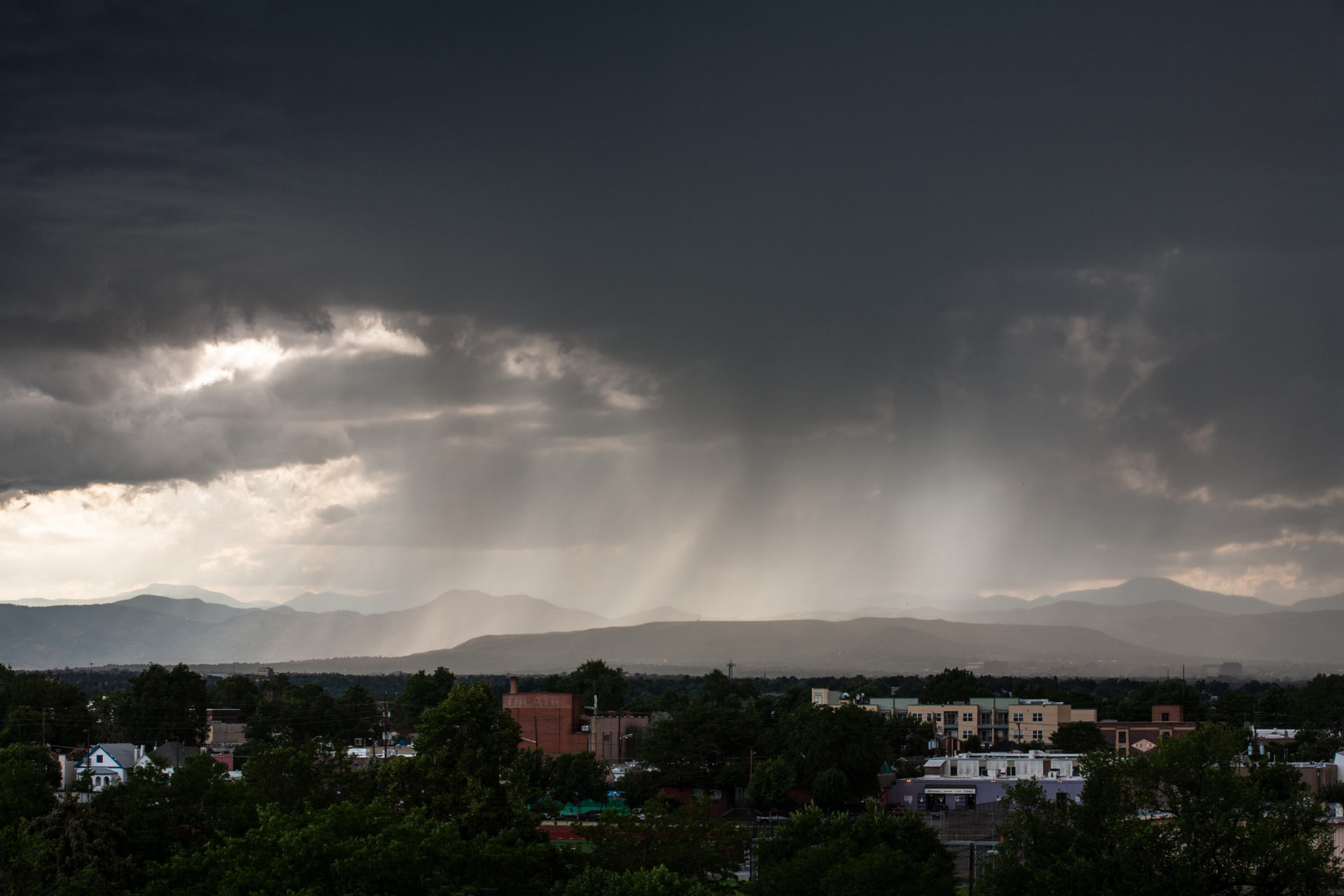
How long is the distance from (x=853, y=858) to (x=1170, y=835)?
12420 millimetres

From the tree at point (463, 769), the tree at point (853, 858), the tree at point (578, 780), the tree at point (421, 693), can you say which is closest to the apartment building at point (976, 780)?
the tree at point (578, 780)

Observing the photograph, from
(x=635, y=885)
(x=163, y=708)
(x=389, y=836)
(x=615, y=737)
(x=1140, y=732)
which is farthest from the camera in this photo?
(x=163, y=708)

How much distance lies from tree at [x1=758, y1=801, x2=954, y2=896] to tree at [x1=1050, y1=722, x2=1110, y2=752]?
3737 inches

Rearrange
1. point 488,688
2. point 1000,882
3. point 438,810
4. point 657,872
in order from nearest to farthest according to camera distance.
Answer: point 657,872, point 1000,882, point 438,810, point 488,688

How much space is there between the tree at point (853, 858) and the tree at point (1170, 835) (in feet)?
10.5

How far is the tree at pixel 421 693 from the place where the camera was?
18475 cm

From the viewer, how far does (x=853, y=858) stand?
160 ft

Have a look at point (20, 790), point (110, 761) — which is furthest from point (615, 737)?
point (20, 790)

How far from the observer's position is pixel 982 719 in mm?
177500

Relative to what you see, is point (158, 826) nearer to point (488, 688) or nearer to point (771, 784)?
point (488, 688)

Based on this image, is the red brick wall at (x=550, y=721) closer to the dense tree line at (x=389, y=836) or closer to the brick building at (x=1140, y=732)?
the brick building at (x=1140, y=732)

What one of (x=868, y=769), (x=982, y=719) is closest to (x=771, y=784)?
(x=868, y=769)

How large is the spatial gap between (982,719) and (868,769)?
73.9m

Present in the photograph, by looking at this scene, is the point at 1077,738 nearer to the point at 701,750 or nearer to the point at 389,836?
the point at 701,750
